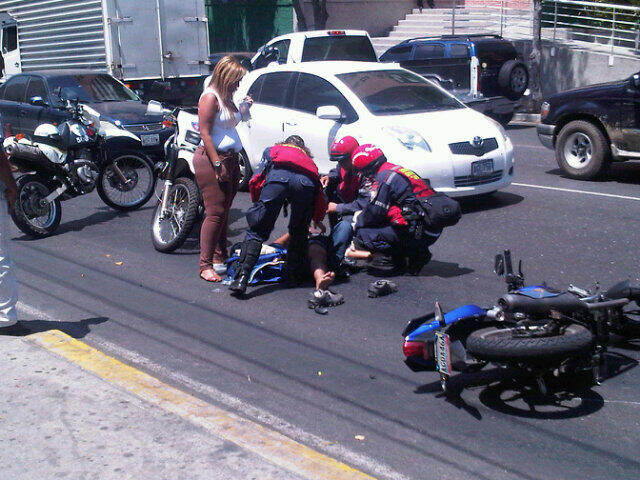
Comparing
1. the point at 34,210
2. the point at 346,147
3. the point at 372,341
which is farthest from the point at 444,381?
the point at 34,210

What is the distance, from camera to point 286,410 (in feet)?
15.9

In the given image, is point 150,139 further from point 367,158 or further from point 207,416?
point 207,416

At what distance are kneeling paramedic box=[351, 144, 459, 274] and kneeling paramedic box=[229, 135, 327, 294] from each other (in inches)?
21.2

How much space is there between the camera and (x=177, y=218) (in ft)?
27.8

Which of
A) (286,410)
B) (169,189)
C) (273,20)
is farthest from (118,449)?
(273,20)

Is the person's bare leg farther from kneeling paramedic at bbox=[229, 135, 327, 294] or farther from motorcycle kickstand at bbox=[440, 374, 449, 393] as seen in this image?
motorcycle kickstand at bbox=[440, 374, 449, 393]

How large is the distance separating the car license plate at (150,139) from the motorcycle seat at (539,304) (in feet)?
32.5

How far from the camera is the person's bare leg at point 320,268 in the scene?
6.88m

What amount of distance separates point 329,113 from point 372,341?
4.55 m

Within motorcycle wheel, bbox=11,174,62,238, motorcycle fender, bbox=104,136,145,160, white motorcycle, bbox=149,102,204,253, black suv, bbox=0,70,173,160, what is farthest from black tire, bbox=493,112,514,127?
motorcycle wheel, bbox=11,174,62,238

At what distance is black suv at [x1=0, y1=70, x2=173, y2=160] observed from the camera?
45.4ft

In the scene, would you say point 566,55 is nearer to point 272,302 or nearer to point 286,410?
point 272,302


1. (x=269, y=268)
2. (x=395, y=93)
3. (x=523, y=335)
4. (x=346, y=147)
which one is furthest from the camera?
(x=395, y=93)

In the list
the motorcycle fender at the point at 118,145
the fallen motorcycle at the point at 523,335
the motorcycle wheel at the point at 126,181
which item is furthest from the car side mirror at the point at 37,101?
the fallen motorcycle at the point at 523,335
